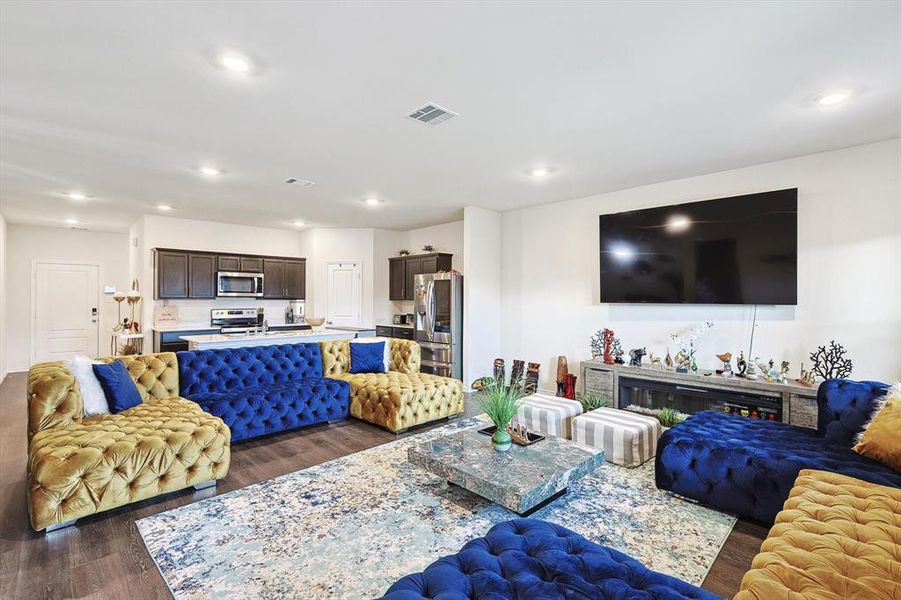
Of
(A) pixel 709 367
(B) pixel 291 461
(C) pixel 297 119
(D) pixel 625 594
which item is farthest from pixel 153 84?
A: (A) pixel 709 367

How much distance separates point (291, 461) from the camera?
3594 mm

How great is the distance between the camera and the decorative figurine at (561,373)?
5617 millimetres

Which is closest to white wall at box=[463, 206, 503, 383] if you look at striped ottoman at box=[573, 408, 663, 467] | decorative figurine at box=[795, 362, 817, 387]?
striped ottoman at box=[573, 408, 663, 467]

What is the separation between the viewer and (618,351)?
17.1ft

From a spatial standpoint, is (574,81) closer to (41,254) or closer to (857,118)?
(857,118)

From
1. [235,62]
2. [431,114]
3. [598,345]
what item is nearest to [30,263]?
[235,62]

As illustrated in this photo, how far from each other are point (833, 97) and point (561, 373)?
3807mm

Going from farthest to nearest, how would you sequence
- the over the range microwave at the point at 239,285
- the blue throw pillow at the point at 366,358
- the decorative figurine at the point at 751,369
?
the over the range microwave at the point at 239,285, the blue throw pillow at the point at 366,358, the decorative figurine at the point at 751,369

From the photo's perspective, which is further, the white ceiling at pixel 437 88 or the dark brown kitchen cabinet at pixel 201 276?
the dark brown kitchen cabinet at pixel 201 276

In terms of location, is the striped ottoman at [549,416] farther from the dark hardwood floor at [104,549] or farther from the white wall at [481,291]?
the white wall at [481,291]

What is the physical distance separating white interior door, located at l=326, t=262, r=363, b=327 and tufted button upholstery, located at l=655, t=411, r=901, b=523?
20.5 feet

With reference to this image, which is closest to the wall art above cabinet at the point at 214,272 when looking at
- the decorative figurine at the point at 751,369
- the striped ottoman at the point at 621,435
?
the striped ottoman at the point at 621,435

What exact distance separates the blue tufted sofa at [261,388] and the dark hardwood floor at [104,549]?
0.47m

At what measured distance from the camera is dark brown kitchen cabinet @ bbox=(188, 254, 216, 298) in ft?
23.7
